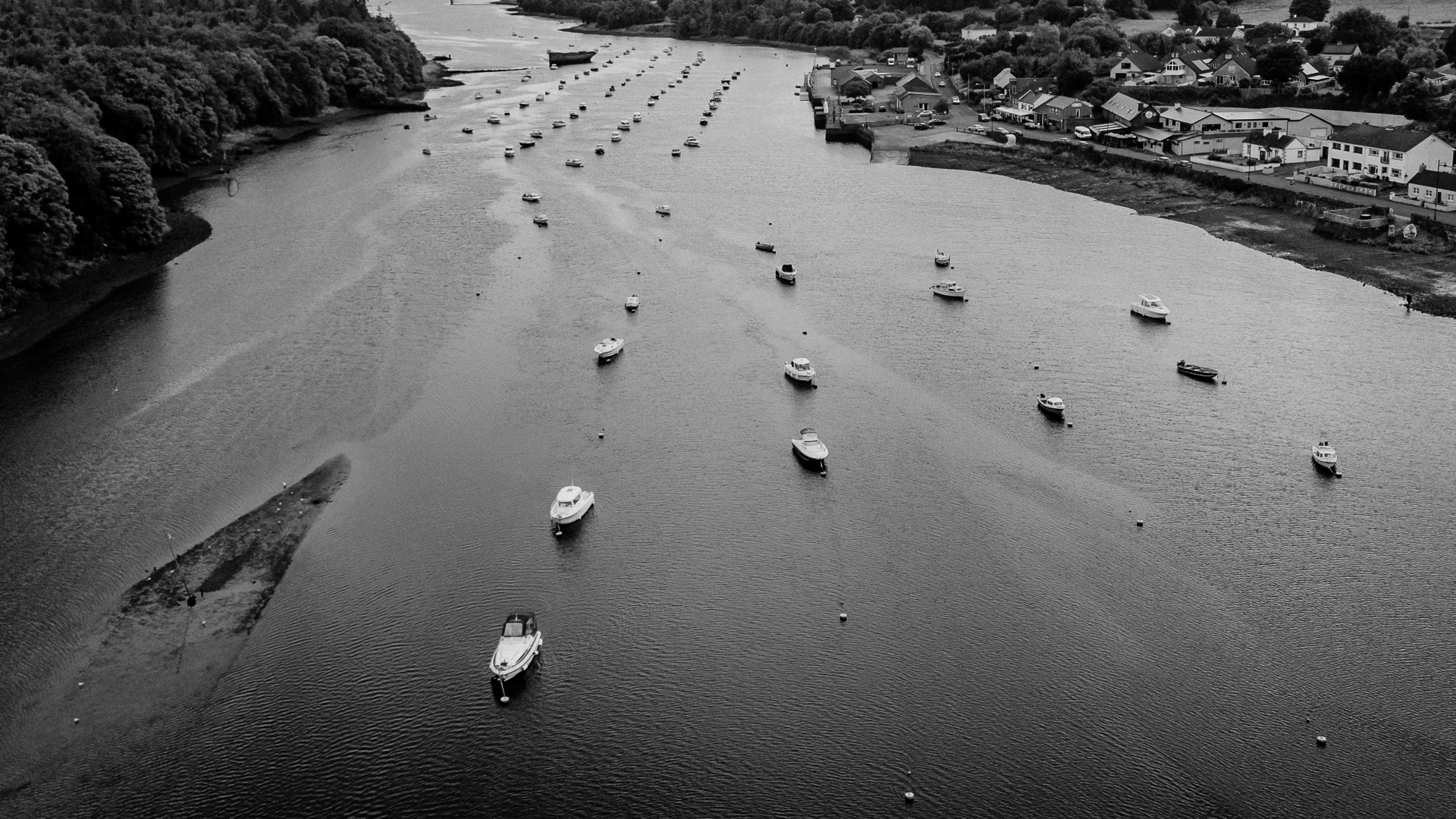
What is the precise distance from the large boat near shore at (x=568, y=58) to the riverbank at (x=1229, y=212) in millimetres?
61272

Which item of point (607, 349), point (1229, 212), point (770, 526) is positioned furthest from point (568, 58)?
point (770, 526)

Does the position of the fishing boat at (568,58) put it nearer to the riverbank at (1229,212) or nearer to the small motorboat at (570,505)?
the riverbank at (1229,212)

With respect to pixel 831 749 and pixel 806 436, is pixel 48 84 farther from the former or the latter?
pixel 831 749

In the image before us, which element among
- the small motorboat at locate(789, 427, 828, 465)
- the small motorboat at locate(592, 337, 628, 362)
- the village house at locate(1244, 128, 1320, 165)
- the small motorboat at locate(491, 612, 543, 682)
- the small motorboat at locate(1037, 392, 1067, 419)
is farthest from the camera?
the village house at locate(1244, 128, 1320, 165)

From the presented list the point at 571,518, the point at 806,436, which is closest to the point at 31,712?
the point at 571,518

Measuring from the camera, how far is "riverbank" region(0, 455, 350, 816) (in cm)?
Result: 1980

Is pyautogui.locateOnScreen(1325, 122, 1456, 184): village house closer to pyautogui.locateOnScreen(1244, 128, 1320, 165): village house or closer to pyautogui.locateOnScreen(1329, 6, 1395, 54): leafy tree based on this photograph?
pyautogui.locateOnScreen(1244, 128, 1320, 165): village house

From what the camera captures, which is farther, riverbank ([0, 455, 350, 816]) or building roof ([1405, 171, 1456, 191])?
building roof ([1405, 171, 1456, 191])

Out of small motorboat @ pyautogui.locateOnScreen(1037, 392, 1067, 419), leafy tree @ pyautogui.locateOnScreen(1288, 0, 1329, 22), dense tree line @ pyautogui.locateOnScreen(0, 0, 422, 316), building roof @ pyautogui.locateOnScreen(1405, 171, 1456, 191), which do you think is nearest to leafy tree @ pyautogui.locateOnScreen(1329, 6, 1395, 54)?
leafy tree @ pyautogui.locateOnScreen(1288, 0, 1329, 22)

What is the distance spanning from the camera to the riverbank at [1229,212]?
41531mm

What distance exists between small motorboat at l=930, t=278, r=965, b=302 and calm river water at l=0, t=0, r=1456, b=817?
59 centimetres

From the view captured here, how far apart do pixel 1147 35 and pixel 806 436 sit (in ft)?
255

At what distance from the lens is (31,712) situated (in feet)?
68.8

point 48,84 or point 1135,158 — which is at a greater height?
point 48,84
